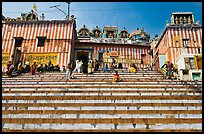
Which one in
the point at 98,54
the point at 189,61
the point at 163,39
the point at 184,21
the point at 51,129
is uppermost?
the point at 184,21

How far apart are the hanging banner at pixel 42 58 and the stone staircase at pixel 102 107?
9523 mm

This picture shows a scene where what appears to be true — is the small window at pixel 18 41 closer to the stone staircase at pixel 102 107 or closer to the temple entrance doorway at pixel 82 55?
the temple entrance doorway at pixel 82 55

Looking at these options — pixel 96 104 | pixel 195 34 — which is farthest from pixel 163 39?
pixel 96 104

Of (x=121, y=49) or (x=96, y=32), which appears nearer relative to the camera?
(x=121, y=49)

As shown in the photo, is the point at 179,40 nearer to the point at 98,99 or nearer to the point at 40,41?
the point at 40,41

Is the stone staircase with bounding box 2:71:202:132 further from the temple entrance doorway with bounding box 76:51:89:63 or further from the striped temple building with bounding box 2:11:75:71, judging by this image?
the temple entrance doorway with bounding box 76:51:89:63

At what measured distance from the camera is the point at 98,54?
23.9m

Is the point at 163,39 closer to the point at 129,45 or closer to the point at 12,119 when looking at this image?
the point at 129,45

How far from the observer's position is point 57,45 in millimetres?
21172

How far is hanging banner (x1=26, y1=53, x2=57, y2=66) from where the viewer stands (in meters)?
20.6

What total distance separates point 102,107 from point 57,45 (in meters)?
14.5

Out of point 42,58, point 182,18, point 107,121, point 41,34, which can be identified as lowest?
point 107,121

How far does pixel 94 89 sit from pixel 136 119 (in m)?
3.60

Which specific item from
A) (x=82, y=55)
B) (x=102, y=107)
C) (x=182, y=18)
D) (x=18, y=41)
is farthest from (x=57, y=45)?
(x=182, y=18)
